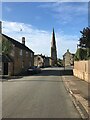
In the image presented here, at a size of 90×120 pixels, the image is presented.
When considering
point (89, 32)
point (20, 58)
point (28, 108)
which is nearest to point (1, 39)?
point (20, 58)

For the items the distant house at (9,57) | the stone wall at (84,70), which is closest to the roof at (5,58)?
Answer: the distant house at (9,57)

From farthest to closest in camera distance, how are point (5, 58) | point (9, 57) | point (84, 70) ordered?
point (9, 57), point (5, 58), point (84, 70)

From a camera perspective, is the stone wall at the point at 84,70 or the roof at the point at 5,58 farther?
the roof at the point at 5,58

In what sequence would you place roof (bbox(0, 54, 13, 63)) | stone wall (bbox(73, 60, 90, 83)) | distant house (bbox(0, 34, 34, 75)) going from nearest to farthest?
stone wall (bbox(73, 60, 90, 83)) < distant house (bbox(0, 34, 34, 75)) < roof (bbox(0, 54, 13, 63))

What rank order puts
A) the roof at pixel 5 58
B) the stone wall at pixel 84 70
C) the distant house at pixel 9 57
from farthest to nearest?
the roof at pixel 5 58, the distant house at pixel 9 57, the stone wall at pixel 84 70

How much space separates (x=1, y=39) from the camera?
55.0m

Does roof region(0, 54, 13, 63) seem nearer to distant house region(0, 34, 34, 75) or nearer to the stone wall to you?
distant house region(0, 34, 34, 75)

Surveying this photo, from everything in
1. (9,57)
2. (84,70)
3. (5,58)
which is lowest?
(84,70)

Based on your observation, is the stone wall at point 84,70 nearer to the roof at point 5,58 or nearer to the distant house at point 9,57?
the distant house at point 9,57

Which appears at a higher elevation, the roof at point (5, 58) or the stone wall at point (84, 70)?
the roof at point (5, 58)

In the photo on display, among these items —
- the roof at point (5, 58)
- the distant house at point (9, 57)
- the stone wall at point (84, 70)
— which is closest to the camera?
the stone wall at point (84, 70)

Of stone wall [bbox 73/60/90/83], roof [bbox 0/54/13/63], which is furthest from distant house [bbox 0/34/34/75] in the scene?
stone wall [bbox 73/60/90/83]

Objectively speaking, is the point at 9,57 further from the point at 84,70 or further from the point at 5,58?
the point at 84,70

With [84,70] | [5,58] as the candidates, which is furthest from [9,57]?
[84,70]
